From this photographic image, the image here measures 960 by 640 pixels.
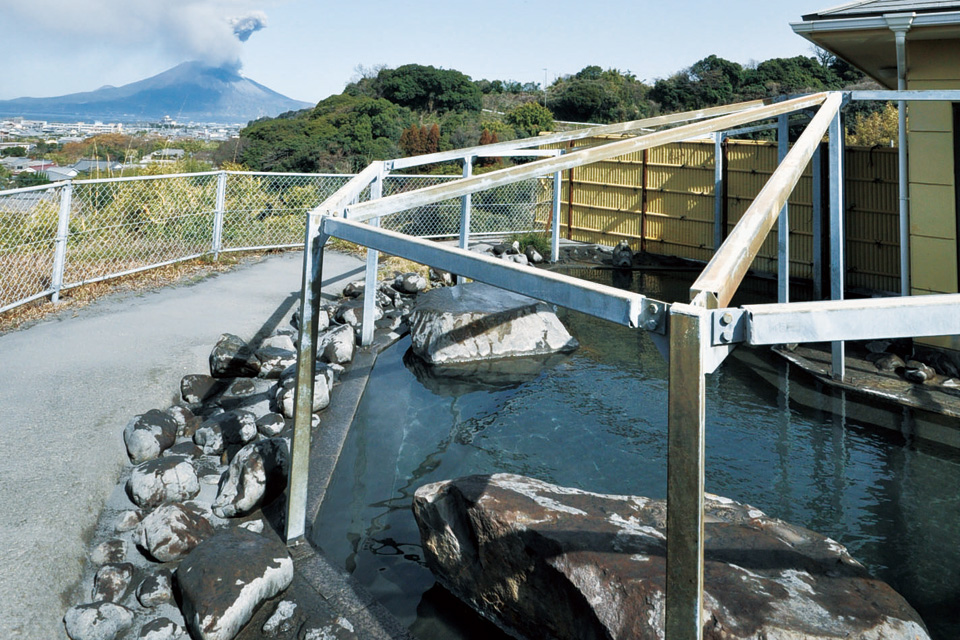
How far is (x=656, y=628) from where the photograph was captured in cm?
271

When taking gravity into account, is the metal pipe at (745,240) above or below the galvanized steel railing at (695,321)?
above

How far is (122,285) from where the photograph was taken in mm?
8258

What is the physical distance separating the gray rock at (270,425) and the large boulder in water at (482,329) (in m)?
2.19

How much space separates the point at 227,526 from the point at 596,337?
4964mm

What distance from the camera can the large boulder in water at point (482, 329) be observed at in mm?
7227

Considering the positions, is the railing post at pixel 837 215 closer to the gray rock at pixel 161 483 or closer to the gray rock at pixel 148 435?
the gray rock at pixel 161 483

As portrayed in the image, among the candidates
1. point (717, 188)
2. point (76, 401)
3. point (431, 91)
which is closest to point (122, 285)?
point (76, 401)

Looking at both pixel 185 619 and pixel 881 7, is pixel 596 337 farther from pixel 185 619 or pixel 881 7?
pixel 185 619

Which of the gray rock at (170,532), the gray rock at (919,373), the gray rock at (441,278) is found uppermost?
the gray rock at (441,278)

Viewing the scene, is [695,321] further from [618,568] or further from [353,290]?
[353,290]

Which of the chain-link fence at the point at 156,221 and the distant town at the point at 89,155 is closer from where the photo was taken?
the chain-link fence at the point at 156,221

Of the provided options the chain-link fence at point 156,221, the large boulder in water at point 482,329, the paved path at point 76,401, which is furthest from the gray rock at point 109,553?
the chain-link fence at point 156,221

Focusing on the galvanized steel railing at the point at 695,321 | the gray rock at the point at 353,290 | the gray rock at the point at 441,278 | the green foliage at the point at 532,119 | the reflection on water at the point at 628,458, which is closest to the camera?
the galvanized steel railing at the point at 695,321

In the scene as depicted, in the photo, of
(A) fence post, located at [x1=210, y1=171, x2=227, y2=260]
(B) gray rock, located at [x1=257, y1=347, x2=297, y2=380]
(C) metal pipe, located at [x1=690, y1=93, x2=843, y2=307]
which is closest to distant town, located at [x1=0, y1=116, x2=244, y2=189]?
(A) fence post, located at [x1=210, y1=171, x2=227, y2=260]
